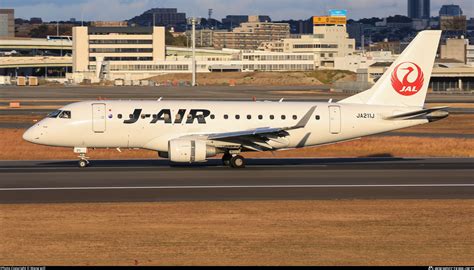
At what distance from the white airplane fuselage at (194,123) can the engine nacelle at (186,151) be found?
1413 millimetres

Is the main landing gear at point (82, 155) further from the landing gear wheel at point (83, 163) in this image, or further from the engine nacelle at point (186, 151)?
the engine nacelle at point (186, 151)

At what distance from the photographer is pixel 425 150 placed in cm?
5538

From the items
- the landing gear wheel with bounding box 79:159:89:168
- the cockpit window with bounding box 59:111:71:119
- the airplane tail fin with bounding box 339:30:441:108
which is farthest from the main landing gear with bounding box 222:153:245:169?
the cockpit window with bounding box 59:111:71:119

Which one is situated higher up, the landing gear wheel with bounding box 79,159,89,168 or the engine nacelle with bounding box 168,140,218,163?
the engine nacelle with bounding box 168,140,218,163

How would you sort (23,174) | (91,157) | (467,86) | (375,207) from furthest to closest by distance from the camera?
1. (467,86)
2. (91,157)
3. (23,174)
4. (375,207)

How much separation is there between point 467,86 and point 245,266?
13523 cm

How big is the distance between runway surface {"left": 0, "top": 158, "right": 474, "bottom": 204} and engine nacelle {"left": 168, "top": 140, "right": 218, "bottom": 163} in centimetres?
64

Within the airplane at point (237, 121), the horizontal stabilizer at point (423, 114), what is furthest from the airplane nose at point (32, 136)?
the horizontal stabilizer at point (423, 114)

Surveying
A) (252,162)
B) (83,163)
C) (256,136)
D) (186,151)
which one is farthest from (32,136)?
(252,162)

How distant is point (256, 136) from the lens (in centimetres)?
4288

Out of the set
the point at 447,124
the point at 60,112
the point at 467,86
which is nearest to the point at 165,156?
the point at 60,112

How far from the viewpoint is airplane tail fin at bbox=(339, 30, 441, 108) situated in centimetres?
4566

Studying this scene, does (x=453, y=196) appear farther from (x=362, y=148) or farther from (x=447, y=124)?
(x=447, y=124)

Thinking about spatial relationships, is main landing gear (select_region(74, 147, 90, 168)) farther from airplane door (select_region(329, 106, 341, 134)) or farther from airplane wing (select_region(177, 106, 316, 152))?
airplane door (select_region(329, 106, 341, 134))
